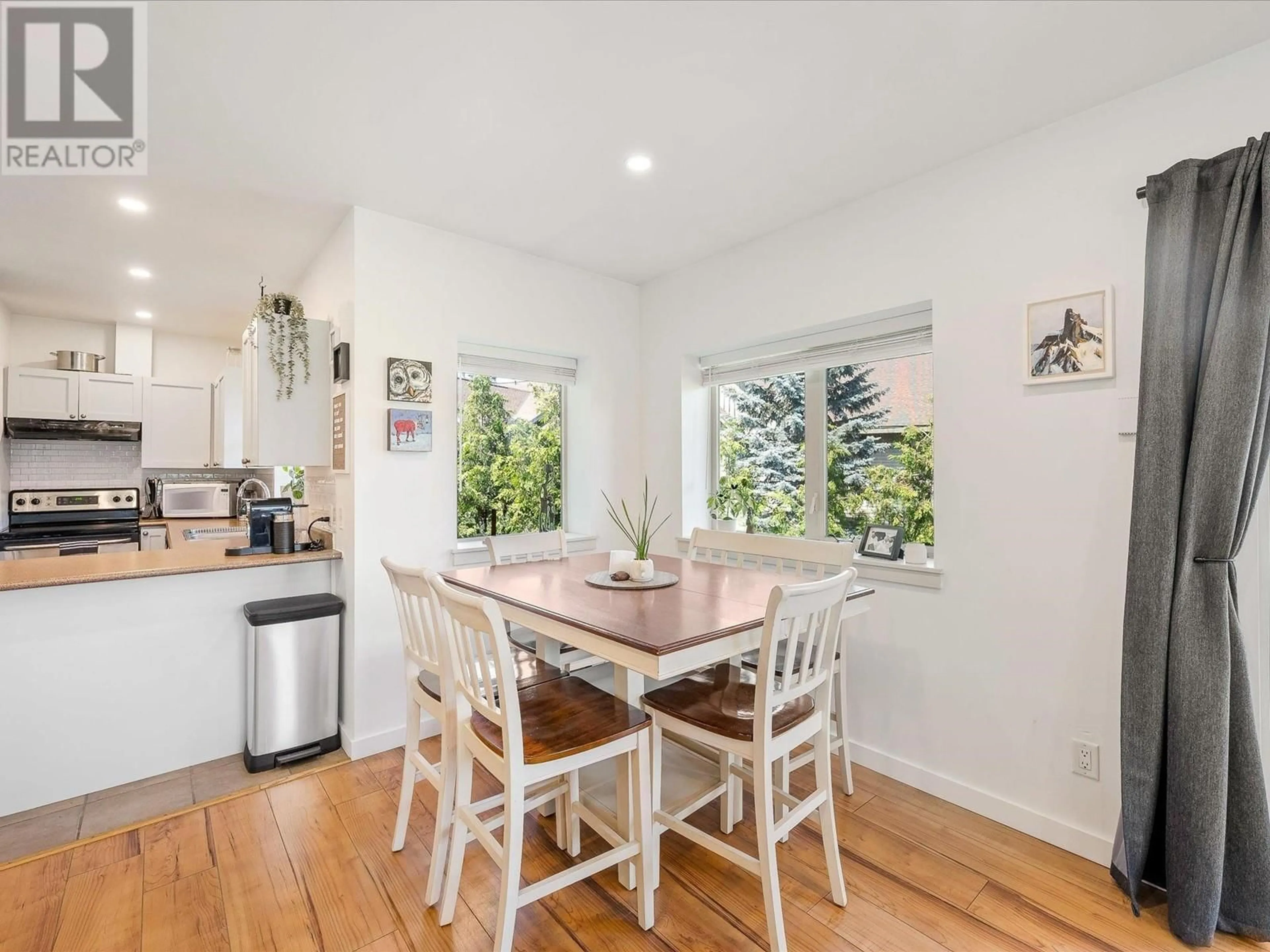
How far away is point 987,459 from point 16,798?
3.94m

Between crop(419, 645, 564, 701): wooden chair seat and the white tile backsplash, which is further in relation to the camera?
the white tile backsplash

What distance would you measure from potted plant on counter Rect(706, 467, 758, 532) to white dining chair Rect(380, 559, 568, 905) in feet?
5.39

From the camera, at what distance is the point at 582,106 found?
1927 millimetres

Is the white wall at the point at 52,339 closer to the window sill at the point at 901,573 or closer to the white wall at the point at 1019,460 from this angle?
the white wall at the point at 1019,460

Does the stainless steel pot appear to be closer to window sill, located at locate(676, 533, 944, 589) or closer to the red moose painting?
the red moose painting

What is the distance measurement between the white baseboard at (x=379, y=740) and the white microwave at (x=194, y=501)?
11.2 feet

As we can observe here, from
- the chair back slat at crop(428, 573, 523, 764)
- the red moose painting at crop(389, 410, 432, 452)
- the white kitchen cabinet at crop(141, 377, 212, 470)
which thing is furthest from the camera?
the white kitchen cabinet at crop(141, 377, 212, 470)

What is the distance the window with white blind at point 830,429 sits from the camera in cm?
258

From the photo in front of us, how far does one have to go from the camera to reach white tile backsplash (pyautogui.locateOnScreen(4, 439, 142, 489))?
4.40m

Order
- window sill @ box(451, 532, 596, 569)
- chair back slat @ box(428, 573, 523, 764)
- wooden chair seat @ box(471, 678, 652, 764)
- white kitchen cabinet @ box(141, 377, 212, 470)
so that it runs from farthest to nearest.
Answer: white kitchen cabinet @ box(141, 377, 212, 470)
window sill @ box(451, 532, 596, 569)
wooden chair seat @ box(471, 678, 652, 764)
chair back slat @ box(428, 573, 523, 764)

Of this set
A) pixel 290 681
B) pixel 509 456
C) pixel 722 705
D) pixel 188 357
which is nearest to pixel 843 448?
pixel 722 705

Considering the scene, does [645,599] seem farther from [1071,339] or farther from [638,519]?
[638,519]

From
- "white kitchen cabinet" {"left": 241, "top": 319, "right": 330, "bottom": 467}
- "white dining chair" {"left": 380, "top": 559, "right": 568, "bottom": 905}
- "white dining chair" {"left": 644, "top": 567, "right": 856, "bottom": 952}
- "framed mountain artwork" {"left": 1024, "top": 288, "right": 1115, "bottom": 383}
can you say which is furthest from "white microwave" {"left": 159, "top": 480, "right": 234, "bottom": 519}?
"framed mountain artwork" {"left": 1024, "top": 288, "right": 1115, "bottom": 383}

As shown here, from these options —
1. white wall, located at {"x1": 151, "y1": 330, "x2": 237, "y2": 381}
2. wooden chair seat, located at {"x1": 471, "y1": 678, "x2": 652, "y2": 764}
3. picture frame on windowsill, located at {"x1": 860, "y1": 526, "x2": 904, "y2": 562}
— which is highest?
white wall, located at {"x1": 151, "y1": 330, "x2": 237, "y2": 381}
